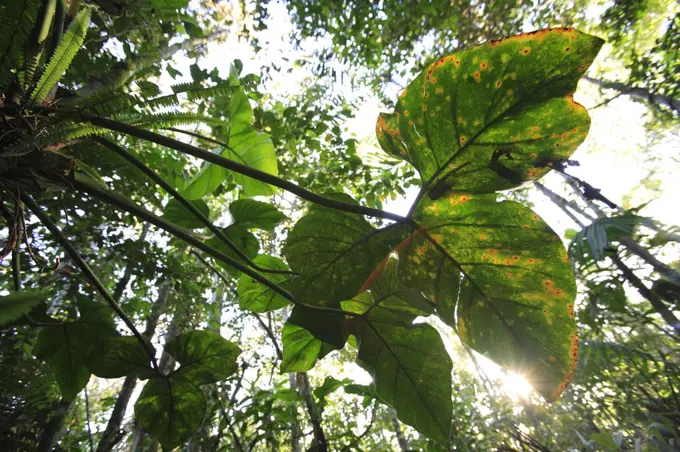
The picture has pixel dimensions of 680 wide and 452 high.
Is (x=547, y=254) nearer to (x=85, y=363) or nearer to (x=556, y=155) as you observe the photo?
(x=556, y=155)

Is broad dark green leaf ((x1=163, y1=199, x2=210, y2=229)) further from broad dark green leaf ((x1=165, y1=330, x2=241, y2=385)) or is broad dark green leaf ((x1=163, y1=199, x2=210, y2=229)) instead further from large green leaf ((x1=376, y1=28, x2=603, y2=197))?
large green leaf ((x1=376, y1=28, x2=603, y2=197))

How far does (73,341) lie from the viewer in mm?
804

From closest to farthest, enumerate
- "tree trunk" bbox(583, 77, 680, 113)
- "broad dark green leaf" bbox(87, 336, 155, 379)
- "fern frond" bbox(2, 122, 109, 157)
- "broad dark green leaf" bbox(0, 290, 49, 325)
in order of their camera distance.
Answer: "broad dark green leaf" bbox(0, 290, 49, 325), "fern frond" bbox(2, 122, 109, 157), "broad dark green leaf" bbox(87, 336, 155, 379), "tree trunk" bbox(583, 77, 680, 113)

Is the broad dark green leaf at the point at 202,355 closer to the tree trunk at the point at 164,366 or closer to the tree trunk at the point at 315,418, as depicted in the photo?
the tree trunk at the point at 315,418

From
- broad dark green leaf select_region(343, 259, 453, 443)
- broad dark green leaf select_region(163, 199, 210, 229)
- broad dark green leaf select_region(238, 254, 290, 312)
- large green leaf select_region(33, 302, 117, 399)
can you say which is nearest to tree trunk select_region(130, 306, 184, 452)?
large green leaf select_region(33, 302, 117, 399)

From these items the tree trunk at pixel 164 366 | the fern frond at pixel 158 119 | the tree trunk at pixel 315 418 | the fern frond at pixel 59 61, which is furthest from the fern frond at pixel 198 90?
the tree trunk at pixel 164 366

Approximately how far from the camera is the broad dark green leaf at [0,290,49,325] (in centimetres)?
32

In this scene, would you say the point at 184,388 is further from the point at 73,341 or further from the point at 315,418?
the point at 315,418

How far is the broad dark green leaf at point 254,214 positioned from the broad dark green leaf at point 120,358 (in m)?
0.42

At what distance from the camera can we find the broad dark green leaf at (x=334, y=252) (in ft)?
1.88

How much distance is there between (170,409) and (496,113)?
0.98 m

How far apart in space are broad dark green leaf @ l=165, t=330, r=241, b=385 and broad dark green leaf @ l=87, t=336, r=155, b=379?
0.08 meters

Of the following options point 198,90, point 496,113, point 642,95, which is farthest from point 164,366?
point 642,95

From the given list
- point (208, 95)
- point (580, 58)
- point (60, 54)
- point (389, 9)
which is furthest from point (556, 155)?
point (389, 9)
